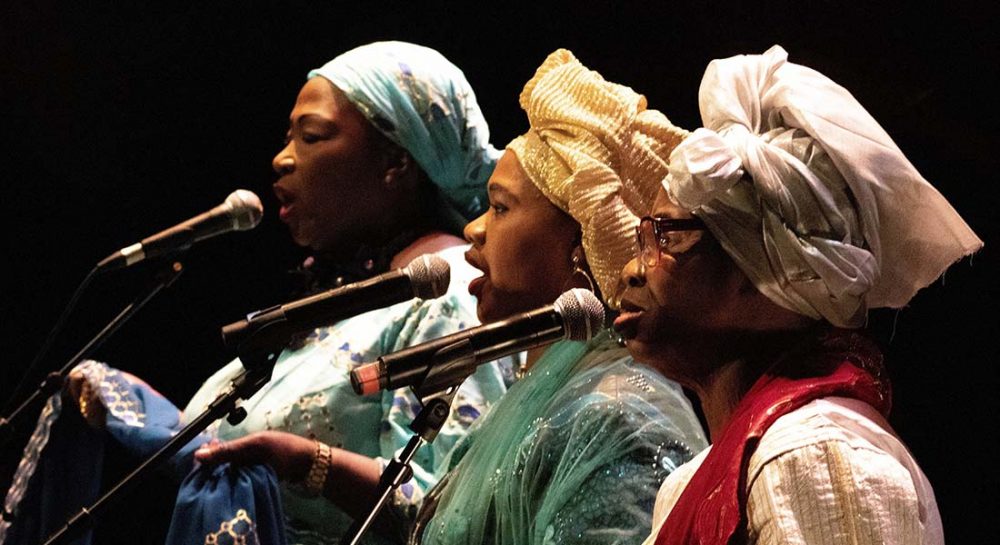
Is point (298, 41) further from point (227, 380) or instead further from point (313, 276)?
point (227, 380)

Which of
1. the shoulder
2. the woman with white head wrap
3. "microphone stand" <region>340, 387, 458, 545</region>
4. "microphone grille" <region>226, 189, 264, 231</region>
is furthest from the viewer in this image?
"microphone grille" <region>226, 189, 264, 231</region>

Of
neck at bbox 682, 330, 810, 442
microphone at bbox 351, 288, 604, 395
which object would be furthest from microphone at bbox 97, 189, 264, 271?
neck at bbox 682, 330, 810, 442

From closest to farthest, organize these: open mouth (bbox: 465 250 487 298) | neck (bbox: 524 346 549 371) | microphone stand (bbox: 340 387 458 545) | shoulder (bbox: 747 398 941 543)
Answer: shoulder (bbox: 747 398 941 543) → microphone stand (bbox: 340 387 458 545) → open mouth (bbox: 465 250 487 298) → neck (bbox: 524 346 549 371)

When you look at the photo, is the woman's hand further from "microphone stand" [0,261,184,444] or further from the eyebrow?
the eyebrow

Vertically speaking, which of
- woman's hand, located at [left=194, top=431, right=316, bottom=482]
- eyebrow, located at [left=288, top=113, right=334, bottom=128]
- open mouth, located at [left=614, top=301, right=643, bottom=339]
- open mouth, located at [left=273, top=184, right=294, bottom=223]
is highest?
open mouth, located at [left=614, top=301, right=643, bottom=339]

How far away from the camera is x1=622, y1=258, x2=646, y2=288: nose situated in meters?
2.08

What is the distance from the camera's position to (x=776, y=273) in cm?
197

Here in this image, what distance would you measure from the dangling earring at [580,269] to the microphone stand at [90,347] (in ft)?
2.70

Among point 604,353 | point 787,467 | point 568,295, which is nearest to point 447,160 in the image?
point 604,353

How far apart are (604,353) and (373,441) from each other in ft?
2.26

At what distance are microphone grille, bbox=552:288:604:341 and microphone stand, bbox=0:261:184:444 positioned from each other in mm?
1105

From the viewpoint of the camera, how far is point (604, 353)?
8.47ft

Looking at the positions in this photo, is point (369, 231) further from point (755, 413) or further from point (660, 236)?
point (755, 413)

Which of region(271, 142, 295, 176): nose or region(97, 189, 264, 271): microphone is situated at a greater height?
region(97, 189, 264, 271): microphone
